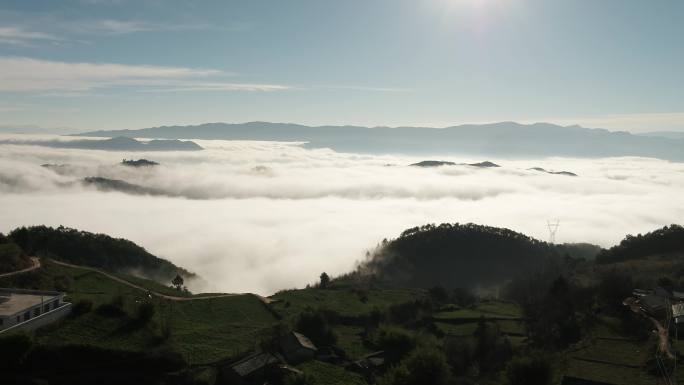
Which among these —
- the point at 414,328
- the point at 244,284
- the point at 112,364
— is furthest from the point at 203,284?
the point at 112,364

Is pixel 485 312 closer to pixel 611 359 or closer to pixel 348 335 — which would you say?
pixel 348 335

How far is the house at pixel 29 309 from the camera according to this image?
35.3 metres

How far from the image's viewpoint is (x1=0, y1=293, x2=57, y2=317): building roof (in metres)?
36.1

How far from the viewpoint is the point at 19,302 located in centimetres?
3869

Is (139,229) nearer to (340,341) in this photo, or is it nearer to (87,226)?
(87,226)

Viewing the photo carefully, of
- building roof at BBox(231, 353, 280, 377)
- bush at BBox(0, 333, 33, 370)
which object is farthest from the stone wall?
building roof at BBox(231, 353, 280, 377)

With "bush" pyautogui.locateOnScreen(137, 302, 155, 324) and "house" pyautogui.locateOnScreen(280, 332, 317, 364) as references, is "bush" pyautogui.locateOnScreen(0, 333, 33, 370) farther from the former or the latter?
"house" pyautogui.locateOnScreen(280, 332, 317, 364)

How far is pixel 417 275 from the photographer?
108000 mm

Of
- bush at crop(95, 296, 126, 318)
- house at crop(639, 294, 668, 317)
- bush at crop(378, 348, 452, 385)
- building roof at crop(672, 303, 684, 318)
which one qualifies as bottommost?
bush at crop(378, 348, 452, 385)

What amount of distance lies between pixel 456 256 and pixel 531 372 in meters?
84.6

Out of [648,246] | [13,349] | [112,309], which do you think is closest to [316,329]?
[112,309]

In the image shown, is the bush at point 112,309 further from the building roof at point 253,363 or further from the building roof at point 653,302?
the building roof at point 653,302

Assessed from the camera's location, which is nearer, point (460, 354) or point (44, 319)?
point (44, 319)

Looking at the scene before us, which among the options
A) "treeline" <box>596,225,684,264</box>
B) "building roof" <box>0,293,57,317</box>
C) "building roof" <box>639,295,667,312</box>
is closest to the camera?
"building roof" <box>0,293,57,317</box>
